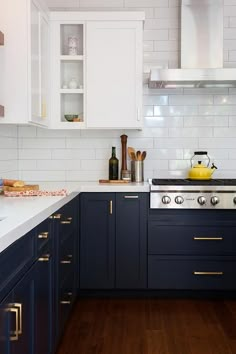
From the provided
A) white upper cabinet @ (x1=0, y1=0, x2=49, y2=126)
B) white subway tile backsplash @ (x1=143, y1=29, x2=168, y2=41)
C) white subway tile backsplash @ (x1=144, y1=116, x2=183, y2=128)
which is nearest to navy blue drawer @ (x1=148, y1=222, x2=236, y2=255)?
white subway tile backsplash @ (x1=144, y1=116, x2=183, y2=128)

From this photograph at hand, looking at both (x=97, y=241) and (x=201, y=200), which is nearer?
(x=201, y=200)

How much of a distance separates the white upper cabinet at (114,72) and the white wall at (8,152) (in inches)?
27.3

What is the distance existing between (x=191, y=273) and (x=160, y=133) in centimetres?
132

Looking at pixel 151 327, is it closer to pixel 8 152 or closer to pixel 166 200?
pixel 166 200

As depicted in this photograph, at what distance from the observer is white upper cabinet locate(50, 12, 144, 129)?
13.3ft

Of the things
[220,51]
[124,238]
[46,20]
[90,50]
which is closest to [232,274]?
[124,238]

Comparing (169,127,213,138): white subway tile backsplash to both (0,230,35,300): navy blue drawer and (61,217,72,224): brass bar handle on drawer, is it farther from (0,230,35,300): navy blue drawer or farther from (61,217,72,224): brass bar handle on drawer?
(0,230,35,300): navy blue drawer

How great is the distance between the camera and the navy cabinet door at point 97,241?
3.87 meters

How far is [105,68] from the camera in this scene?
406 cm

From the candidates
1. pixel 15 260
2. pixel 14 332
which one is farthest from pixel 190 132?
pixel 14 332

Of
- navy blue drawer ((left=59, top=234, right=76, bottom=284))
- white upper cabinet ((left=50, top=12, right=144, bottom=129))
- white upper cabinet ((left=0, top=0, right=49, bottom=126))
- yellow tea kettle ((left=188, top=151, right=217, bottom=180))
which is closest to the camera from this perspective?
navy blue drawer ((left=59, top=234, right=76, bottom=284))

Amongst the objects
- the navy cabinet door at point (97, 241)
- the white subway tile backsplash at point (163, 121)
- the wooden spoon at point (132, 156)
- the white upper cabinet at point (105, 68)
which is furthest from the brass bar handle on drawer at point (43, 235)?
the white subway tile backsplash at point (163, 121)

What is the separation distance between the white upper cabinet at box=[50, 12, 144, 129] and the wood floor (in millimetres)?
1481

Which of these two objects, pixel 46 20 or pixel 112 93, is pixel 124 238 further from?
pixel 46 20
